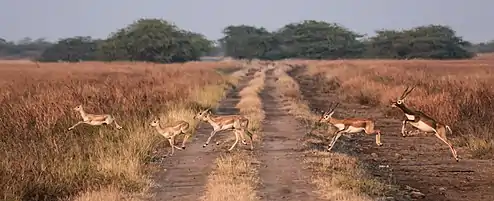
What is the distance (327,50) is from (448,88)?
9397 centimetres

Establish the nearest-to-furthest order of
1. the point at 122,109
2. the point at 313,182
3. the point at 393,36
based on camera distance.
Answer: the point at 313,182 < the point at 122,109 < the point at 393,36

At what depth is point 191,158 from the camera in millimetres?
14758

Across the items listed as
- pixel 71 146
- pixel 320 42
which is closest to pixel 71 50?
pixel 320 42

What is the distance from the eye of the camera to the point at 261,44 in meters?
128

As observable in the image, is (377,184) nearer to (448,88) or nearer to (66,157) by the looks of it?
(66,157)

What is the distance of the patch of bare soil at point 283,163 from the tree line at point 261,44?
238 ft

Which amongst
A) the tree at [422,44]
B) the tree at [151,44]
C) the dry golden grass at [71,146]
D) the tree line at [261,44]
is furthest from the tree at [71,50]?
the dry golden grass at [71,146]

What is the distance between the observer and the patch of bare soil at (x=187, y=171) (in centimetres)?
1112

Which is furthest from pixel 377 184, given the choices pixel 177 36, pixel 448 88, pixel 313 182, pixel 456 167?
pixel 177 36

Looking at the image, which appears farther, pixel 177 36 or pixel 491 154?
pixel 177 36

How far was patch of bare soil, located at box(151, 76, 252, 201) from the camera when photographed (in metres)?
11.1

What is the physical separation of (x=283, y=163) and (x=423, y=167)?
3.55m

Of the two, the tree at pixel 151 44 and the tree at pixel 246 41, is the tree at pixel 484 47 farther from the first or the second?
the tree at pixel 151 44

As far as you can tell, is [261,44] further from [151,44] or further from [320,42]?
[151,44]
